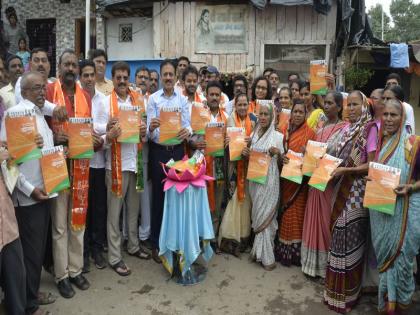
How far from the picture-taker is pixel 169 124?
377 cm

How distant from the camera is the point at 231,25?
28.9ft

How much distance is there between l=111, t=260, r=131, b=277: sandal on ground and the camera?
3.88m

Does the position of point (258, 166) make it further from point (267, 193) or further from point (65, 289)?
point (65, 289)

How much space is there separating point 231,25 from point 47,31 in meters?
5.36

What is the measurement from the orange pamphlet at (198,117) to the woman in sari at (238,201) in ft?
1.41

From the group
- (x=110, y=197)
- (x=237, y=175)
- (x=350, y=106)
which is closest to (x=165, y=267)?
(x=110, y=197)

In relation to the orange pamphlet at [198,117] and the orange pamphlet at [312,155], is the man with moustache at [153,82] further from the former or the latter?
the orange pamphlet at [312,155]

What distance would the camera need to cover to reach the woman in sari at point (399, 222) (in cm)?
292

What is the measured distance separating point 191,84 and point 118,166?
1300 millimetres

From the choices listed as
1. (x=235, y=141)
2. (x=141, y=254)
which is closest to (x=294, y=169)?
(x=235, y=141)

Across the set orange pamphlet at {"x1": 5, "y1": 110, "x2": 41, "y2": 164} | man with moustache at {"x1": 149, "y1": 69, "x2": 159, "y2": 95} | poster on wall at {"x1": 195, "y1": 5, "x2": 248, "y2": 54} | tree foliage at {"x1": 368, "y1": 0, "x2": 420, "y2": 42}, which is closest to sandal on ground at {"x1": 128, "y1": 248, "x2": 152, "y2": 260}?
orange pamphlet at {"x1": 5, "y1": 110, "x2": 41, "y2": 164}

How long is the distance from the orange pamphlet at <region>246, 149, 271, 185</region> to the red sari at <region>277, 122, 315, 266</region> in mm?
304

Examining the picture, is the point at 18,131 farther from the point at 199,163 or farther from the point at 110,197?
the point at 199,163

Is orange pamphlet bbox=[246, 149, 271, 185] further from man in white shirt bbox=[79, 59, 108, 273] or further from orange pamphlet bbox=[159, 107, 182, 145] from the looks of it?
man in white shirt bbox=[79, 59, 108, 273]
